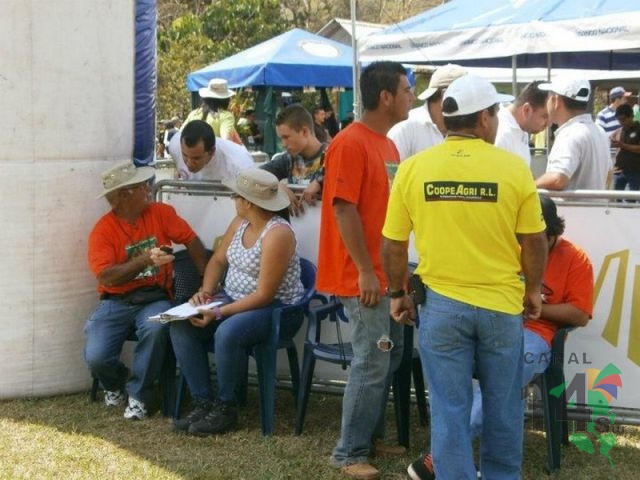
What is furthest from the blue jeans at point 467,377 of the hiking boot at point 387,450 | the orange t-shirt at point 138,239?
the orange t-shirt at point 138,239

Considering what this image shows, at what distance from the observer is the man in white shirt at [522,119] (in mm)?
5605

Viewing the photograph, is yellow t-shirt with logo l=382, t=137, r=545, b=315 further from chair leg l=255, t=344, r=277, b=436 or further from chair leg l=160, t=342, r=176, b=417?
chair leg l=160, t=342, r=176, b=417

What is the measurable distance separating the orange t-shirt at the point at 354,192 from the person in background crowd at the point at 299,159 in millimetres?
951

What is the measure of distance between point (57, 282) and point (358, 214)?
2281mm

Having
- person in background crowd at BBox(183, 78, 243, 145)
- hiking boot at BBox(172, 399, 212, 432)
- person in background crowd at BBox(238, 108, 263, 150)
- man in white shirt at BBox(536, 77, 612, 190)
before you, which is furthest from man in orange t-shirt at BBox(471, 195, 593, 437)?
person in background crowd at BBox(238, 108, 263, 150)

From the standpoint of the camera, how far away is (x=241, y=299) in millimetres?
5152

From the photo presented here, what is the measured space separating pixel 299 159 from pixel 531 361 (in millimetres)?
1963

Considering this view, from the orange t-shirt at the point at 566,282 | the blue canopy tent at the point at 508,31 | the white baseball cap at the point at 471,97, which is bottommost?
the orange t-shirt at the point at 566,282

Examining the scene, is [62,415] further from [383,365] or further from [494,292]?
[494,292]

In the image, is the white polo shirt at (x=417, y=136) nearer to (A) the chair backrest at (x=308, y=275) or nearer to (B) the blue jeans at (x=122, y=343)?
(A) the chair backrest at (x=308, y=275)

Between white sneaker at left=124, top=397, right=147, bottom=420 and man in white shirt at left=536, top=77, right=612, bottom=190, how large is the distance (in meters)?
2.52

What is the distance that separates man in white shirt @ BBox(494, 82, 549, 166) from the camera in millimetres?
5605

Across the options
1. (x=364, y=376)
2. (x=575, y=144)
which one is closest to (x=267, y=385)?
(x=364, y=376)

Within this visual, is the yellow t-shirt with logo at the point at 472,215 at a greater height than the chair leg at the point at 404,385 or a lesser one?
greater
